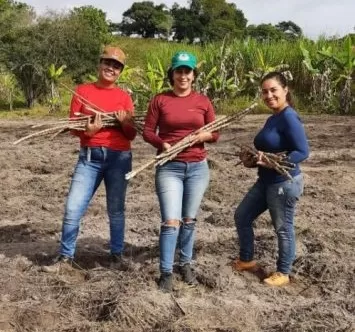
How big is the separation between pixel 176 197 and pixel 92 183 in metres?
0.76

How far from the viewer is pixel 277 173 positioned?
3.75m

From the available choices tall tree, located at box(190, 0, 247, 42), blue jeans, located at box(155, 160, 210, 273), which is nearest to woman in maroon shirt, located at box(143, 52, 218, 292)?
blue jeans, located at box(155, 160, 210, 273)

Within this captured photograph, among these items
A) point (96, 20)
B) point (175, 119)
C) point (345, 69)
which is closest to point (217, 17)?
point (96, 20)

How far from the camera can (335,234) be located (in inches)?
199

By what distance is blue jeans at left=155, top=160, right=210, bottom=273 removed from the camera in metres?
3.70

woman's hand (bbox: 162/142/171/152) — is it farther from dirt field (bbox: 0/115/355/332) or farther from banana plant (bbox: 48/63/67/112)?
banana plant (bbox: 48/63/67/112)

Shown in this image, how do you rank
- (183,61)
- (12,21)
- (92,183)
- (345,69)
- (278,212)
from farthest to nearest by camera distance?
(12,21), (345,69), (92,183), (278,212), (183,61)

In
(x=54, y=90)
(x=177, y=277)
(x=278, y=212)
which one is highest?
(x=278, y=212)

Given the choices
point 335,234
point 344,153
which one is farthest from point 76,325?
point 344,153

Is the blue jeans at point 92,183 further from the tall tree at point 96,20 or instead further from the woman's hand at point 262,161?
the tall tree at point 96,20

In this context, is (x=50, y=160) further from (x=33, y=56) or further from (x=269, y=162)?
(x=33, y=56)

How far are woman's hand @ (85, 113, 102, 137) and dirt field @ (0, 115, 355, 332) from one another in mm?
987

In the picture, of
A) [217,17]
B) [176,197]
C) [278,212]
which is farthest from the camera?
[217,17]

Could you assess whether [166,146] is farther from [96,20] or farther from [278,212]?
[96,20]
